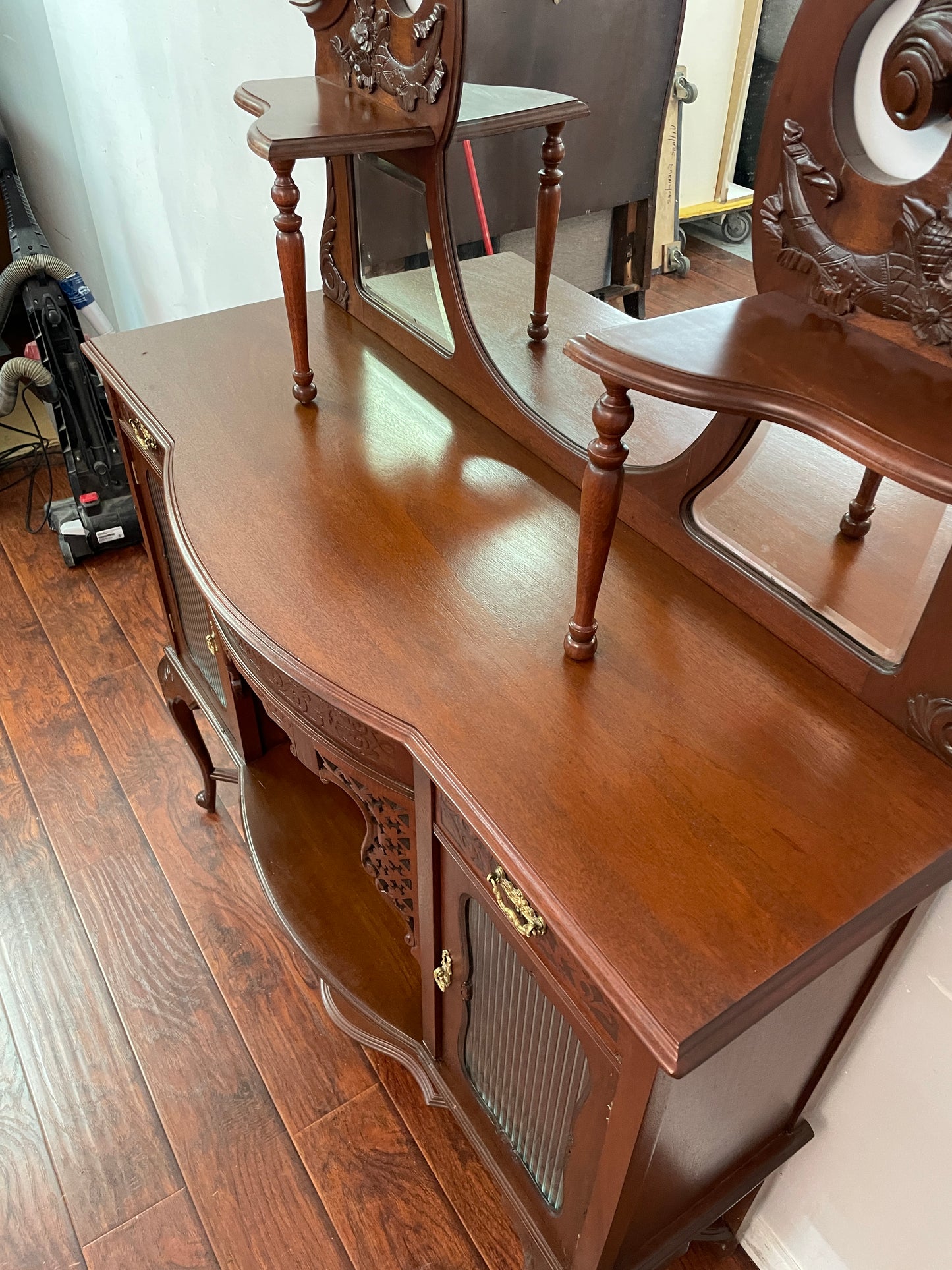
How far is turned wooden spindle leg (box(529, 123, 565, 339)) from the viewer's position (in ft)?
2.70

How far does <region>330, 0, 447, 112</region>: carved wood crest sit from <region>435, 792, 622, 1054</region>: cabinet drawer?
72 centimetres

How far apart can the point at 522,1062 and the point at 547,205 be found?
0.82 meters

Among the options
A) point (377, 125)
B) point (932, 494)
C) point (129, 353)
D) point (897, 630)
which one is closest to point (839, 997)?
point (897, 630)

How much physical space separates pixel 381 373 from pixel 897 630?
73 cm

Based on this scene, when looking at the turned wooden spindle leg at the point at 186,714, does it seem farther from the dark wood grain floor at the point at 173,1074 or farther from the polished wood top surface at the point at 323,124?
the polished wood top surface at the point at 323,124

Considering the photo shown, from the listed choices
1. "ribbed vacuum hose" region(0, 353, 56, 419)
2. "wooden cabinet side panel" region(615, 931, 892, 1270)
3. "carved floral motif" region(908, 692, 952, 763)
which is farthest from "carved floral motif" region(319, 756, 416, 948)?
"ribbed vacuum hose" region(0, 353, 56, 419)

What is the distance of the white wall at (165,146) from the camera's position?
1.47m

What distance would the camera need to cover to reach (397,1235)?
118 centimetres

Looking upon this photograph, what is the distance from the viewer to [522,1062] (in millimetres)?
858

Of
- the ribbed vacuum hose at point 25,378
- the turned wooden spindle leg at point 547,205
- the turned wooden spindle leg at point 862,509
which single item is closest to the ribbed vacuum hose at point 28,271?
the ribbed vacuum hose at point 25,378

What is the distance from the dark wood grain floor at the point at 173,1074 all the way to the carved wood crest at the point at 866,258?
0.57 ft

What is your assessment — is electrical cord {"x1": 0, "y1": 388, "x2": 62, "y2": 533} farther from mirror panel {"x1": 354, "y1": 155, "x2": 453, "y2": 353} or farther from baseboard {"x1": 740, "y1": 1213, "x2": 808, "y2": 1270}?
baseboard {"x1": 740, "y1": 1213, "x2": 808, "y2": 1270}

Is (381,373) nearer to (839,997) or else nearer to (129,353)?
(129,353)

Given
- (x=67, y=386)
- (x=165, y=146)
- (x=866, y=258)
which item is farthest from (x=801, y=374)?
(x=67, y=386)
